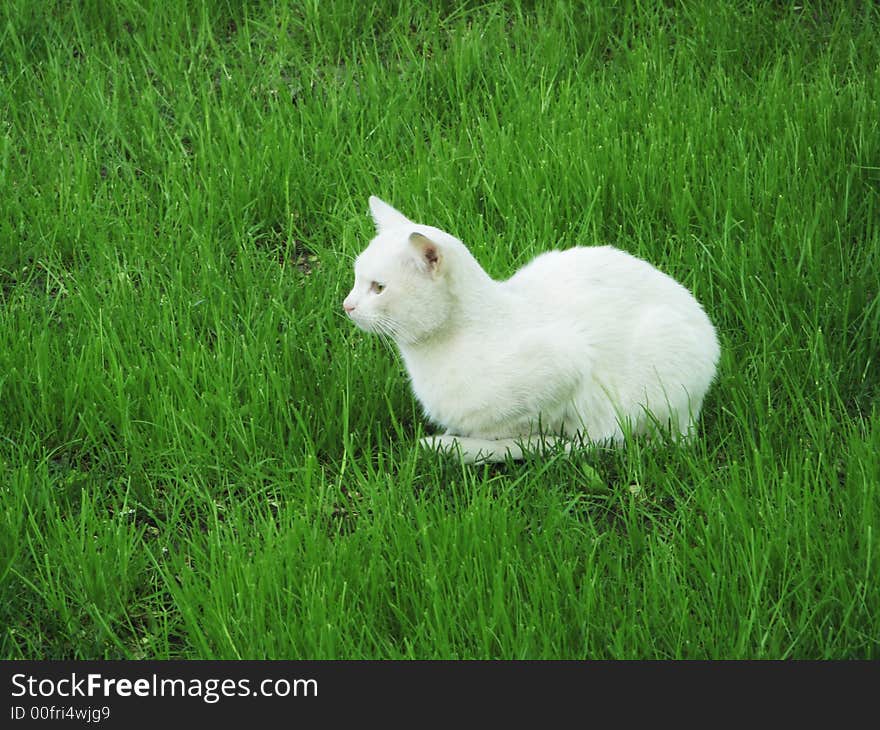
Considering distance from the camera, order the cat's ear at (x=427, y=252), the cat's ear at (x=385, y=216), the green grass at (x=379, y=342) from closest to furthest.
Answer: the green grass at (x=379, y=342) < the cat's ear at (x=427, y=252) < the cat's ear at (x=385, y=216)

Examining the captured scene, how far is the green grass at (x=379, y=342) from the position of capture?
2947 mm

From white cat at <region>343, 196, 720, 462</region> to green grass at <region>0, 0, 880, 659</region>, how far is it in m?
0.13

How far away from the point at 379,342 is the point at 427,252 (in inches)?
32.2

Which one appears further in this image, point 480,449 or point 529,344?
point 480,449

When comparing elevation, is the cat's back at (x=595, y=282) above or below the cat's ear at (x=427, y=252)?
below

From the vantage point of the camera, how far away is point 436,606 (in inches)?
111

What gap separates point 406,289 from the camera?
11.1 feet

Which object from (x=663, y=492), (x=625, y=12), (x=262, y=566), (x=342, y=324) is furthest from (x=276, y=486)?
(x=625, y=12)

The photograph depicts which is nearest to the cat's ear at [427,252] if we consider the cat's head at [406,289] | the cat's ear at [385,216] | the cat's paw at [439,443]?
the cat's head at [406,289]

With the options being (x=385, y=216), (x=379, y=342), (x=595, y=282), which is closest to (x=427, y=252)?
(x=385, y=216)

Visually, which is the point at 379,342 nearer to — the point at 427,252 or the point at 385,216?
the point at 385,216

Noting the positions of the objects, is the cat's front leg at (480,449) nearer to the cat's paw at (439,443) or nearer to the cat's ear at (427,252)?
the cat's paw at (439,443)

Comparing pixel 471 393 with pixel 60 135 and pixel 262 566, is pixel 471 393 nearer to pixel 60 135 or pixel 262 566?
pixel 262 566

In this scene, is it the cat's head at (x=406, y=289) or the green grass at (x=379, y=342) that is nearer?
the green grass at (x=379, y=342)
